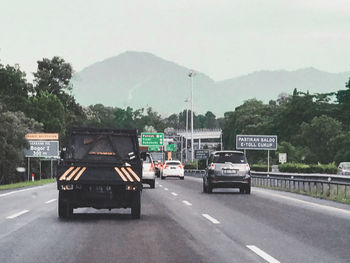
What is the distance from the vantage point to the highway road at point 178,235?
9609 mm

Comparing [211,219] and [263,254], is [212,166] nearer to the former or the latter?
[211,219]

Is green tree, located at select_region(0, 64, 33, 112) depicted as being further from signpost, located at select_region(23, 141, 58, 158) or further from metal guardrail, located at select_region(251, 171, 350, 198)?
metal guardrail, located at select_region(251, 171, 350, 198)

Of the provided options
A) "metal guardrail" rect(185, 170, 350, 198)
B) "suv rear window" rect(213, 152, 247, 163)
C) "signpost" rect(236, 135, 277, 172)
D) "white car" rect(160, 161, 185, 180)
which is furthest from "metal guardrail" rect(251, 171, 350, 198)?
"white car" rect(160, 161, 185, 180)

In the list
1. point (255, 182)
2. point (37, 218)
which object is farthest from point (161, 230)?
point (255, 182)

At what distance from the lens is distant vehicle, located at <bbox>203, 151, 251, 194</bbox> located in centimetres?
2747

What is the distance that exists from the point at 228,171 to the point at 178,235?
1539 cm

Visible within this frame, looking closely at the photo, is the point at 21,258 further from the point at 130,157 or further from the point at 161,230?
the point at 130,157

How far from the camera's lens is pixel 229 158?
91.7ft

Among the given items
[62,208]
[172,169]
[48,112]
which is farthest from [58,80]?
[62,208]

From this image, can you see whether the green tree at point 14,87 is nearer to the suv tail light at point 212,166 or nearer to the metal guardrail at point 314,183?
the metal guardrail at point 314,183

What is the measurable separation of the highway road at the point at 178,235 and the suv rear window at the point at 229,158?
28.4 feet

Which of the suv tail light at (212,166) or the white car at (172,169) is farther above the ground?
the suv tail light at (212,166)

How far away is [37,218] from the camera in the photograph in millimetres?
15500

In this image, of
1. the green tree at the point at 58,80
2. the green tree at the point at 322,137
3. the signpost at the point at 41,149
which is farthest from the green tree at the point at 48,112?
the green tree at the point at 322,137
